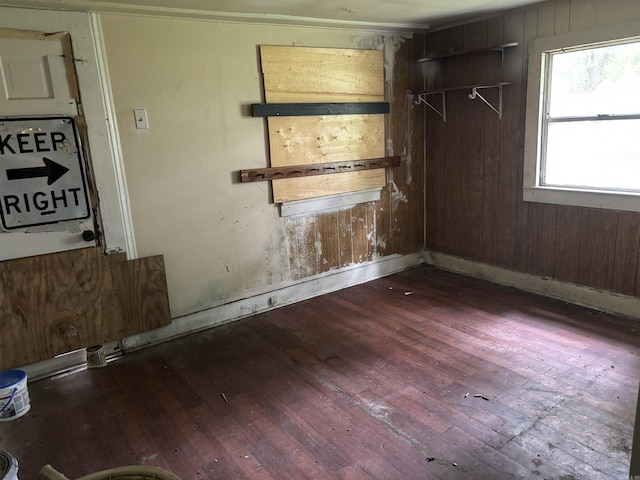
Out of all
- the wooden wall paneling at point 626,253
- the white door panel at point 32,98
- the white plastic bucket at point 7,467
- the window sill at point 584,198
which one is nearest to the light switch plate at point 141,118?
the white door panel at point 32,98

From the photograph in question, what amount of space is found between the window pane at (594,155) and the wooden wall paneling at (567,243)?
9.4 inches

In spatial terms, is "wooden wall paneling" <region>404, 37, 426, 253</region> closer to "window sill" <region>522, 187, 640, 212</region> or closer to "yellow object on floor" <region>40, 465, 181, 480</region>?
"window sill" <region>522, 187, 640, 212</region>

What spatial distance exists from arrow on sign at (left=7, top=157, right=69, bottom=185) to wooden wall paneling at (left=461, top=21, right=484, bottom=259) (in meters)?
3.36

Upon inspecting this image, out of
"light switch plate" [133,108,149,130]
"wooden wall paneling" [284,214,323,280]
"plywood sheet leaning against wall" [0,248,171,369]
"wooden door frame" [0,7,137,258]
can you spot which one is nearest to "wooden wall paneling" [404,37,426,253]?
"wooden wall paneling" [284,214,323,280]

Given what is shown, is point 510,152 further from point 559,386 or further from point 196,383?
point 196,383

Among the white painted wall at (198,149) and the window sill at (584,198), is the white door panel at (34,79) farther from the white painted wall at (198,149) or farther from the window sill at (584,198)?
the window sill at (584,198)

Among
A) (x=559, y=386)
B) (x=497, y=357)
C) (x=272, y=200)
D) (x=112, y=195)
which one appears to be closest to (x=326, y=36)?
(x=272, y=200)

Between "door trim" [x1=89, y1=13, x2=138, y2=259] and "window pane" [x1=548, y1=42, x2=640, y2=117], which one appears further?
"window pane" [x1=548, y1=42, x2=640, y2=117]

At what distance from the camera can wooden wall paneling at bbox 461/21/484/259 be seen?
13.6 feet

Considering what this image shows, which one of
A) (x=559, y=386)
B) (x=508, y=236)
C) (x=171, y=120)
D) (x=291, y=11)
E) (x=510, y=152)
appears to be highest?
(x=291, y=11)

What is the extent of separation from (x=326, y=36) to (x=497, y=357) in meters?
2.89

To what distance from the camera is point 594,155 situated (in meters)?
3.56

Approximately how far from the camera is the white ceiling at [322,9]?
288 centimetres

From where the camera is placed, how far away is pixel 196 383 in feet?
9.45
